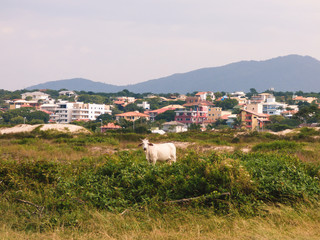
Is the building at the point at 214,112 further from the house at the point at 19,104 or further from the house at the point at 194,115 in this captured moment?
the house at the point at 19,104

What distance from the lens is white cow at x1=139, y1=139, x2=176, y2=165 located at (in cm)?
1460

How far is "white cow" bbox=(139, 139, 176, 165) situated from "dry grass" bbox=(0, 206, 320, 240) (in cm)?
641

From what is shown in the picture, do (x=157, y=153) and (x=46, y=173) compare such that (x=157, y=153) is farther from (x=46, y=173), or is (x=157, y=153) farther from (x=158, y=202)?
(x=158, y=202)

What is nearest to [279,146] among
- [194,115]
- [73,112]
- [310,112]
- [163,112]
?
[310,112]

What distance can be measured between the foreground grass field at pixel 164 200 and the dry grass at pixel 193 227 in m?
0.02

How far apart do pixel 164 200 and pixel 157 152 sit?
6.09m

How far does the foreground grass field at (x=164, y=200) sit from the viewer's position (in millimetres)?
7559

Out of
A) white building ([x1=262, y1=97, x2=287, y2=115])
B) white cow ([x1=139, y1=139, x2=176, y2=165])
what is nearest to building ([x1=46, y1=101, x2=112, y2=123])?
white building ([x1=262, y1=97, x2=287, y2=115])

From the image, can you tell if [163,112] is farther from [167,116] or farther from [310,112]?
[310,112]

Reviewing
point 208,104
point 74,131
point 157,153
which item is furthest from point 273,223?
point 208,104

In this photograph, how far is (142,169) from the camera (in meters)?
10.3

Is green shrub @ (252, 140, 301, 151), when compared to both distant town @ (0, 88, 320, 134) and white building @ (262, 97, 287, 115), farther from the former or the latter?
white building @ (262, 97, 287, 115)

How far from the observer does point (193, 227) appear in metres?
7.68

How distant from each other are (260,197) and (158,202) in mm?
2140
